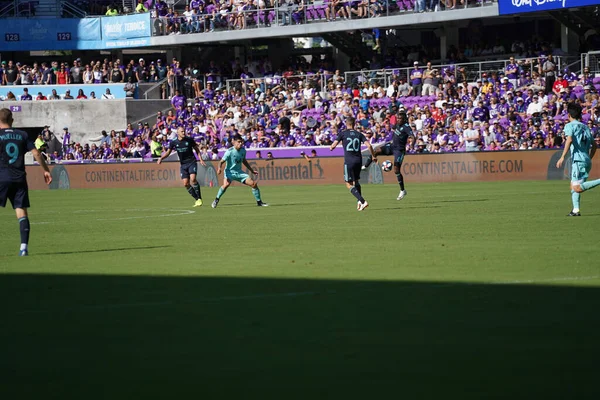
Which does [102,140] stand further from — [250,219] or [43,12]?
[250,219]

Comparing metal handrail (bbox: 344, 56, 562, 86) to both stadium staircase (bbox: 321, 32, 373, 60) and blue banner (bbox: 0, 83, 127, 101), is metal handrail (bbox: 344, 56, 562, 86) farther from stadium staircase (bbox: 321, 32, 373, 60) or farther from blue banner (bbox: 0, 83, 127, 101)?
blue banner (bbox: 0, 83, 127, 101)

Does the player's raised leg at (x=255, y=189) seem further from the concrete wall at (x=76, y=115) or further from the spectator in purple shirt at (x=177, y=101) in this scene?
the concrete wall at (x=76, y=115)

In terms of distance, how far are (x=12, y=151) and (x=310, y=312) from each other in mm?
6469

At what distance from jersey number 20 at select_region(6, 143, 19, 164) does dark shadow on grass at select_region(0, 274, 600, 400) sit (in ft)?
11.4

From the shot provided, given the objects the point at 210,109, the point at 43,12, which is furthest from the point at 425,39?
the point at 43,12

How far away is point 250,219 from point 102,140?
32.8m

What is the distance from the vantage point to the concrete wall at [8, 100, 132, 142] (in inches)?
2138

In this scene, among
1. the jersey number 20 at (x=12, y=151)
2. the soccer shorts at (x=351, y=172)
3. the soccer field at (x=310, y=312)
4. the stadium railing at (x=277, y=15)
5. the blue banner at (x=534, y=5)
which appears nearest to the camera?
the soccer field at (x=310, y=312)

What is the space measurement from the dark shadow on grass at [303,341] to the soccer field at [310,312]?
0.06 ft

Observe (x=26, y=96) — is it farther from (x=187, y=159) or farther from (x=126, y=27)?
(x=187, y=159)

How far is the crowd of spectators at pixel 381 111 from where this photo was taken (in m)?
37.2

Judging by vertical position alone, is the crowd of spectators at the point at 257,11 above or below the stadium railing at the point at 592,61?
above

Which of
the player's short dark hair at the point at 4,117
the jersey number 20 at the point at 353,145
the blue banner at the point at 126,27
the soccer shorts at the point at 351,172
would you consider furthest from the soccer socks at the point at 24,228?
the blue banner at the point at 126,27

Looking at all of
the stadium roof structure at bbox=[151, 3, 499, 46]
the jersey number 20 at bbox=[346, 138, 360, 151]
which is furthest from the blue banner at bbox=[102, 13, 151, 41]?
the jersey number 20 at bbox=[346, 138, 360, 151]
